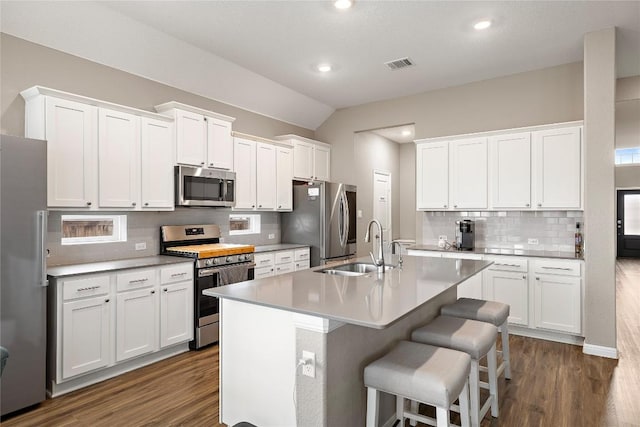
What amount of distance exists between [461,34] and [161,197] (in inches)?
136

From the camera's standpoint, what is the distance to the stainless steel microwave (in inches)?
163

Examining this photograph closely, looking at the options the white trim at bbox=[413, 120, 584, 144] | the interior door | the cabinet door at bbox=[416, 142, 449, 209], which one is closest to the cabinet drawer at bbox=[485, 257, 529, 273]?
the cabinet door at bbox=[416, 142, 449, 209]

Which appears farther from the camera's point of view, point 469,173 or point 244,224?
point 244,224

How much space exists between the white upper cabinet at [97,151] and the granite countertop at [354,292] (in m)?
1.94

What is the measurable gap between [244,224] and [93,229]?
2.10 meters

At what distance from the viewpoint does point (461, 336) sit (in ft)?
7.64

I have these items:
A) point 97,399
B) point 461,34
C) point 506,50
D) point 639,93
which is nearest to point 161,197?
point 97,399

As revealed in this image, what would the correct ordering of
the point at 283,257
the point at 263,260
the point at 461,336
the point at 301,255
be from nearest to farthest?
1. the point at 461,336
2. the point at 263,260
3. the point at 283,257
4. the point at 301,255

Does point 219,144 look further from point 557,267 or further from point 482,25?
point 557,267

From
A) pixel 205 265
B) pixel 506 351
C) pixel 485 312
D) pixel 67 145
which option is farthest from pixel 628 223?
pixel 67 145

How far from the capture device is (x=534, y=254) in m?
4.25

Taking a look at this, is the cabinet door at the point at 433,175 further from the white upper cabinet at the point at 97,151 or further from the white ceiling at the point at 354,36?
the white upper cabinet at the point at 97,151

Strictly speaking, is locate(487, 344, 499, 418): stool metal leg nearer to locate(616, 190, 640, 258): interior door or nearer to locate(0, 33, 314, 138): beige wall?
locate(0, 33, 314, 138): beige wall

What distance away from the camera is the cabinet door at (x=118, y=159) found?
349 centimetres
